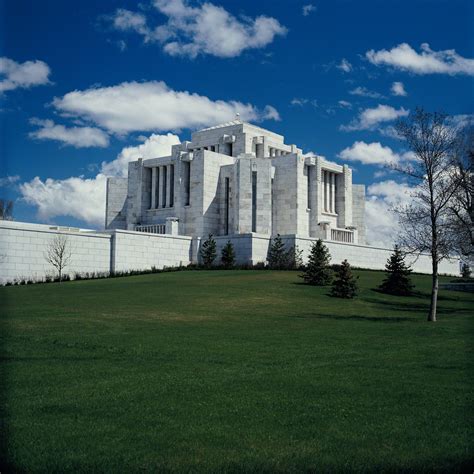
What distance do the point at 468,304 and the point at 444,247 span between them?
6.34 metres

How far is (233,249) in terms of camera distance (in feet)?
136

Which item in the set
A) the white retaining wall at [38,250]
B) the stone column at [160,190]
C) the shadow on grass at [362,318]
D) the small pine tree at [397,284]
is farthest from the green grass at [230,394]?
the stone column at [160,190]

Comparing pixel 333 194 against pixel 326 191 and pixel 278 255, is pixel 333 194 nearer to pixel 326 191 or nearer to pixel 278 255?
pixel 326 191

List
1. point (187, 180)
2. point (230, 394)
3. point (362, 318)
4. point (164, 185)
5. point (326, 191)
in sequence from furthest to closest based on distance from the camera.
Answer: point (326, 191), point (164, 185), point (187, 180), point (362, 318), point (230, 394)

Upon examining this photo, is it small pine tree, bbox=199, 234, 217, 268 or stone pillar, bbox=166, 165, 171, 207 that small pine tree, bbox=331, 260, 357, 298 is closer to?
small pine tree, bbox=199, 234, 217, 268

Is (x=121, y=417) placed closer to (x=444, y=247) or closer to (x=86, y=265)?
(x=444, y=247)

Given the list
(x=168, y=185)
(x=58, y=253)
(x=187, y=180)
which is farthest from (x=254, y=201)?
(x=58, y=253)

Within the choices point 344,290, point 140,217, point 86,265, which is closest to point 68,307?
point 344,290

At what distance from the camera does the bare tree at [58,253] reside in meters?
33.4

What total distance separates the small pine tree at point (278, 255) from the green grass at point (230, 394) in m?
21.8

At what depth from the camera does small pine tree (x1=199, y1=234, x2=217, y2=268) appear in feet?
136

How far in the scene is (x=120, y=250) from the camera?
1496 inches

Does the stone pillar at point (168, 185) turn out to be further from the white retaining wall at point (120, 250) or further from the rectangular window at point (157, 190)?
the white retaining wall at point (120, 250)

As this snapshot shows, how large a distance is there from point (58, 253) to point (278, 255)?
1476 cm
